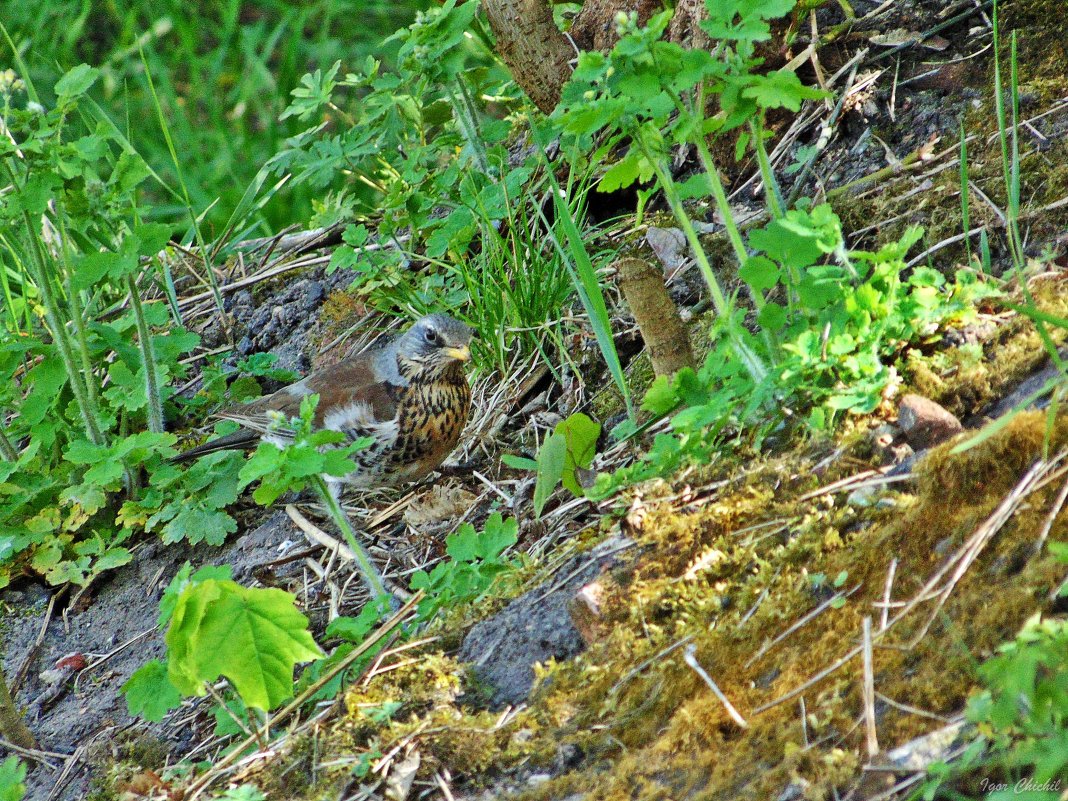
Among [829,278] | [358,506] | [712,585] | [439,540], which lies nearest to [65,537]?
[358,506]

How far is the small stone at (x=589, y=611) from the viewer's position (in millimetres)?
2658

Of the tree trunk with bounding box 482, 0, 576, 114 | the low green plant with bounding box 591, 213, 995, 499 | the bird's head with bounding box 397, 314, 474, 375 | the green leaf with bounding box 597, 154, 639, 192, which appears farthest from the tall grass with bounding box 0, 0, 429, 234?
the low green plant with bounding box 591, 213, 995, 499

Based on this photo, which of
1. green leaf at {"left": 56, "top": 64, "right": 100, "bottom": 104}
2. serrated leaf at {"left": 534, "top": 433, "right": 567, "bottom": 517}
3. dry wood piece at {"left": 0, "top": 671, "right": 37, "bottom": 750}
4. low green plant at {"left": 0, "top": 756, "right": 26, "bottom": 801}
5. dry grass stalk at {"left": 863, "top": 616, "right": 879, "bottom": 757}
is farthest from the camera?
green leaf at {"left": 56, "top": 64, "right": 100, "bottom": 104}

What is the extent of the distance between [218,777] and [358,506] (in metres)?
1.86

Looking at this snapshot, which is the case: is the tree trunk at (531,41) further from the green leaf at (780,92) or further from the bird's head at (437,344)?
the green leaf at (780,92)

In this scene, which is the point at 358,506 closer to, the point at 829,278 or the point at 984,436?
the point at 829,278

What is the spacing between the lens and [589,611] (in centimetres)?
267

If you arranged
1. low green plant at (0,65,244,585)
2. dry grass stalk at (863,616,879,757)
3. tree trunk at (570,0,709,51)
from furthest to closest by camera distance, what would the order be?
1. tree trunk at (570,0,709,51)
2. low green plant at (0,65,244,585)
3. dry grass stalk at (863,616,879,757)

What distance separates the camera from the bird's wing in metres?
4.50

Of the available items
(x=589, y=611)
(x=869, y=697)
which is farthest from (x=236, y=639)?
(x=869, y=697)

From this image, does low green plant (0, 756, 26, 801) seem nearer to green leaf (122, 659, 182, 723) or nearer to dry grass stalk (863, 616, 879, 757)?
green leaf (122, 659, 182, 723)

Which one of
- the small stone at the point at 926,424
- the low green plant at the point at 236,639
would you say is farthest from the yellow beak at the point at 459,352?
the small stone at the point at 926,424

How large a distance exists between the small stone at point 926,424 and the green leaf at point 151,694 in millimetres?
1848

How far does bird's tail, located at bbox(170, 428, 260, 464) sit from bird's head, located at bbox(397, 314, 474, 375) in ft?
2.36
